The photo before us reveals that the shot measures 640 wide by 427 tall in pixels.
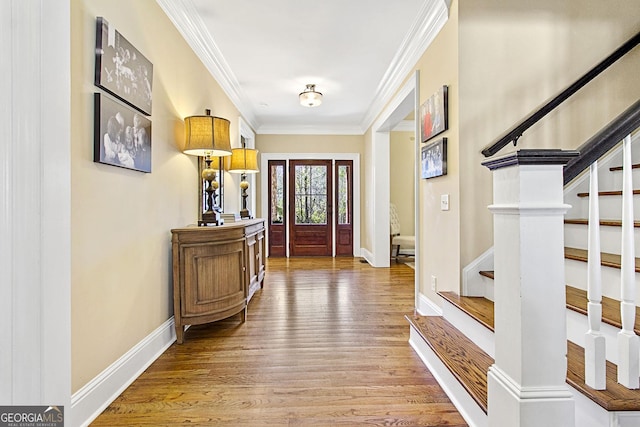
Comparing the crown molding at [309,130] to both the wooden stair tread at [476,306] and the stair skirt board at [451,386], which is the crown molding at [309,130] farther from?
the stair skirt board at [451,386]

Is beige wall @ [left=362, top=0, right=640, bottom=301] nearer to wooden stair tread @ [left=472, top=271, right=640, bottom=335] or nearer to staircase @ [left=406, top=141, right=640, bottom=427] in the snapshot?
wooden stair tread @ [left=472, top=271, right=640, bottom=335]

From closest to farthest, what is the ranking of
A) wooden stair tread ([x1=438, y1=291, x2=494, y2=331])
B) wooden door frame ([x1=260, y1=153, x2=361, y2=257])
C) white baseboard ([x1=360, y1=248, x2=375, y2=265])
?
wooden stair tread ([x1=438, y1=291, x2=494, y2=331]), white baseboard ([x1=360, y1=248, x2=375, y2=265]), wooden door frame ([x1=260, y1=153, x2=361, y2=257])

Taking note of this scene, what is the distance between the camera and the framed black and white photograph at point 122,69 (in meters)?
1.72

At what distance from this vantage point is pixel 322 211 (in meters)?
7.12

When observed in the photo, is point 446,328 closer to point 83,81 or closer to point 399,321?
point 399,321

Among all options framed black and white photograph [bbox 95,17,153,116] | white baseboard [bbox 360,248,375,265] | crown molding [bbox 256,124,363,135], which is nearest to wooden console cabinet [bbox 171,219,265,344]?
framed black and white photograph [bbox 95,17,153,116]

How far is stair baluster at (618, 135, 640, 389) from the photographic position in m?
1.08

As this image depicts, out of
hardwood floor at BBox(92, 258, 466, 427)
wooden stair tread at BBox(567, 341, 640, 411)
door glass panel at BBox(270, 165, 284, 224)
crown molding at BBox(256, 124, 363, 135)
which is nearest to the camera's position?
A: wooden stair tread at BBox(567, 341, 640, 411)

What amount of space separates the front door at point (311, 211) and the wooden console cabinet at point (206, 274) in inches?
162

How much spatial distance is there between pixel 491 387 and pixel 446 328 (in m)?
1.04

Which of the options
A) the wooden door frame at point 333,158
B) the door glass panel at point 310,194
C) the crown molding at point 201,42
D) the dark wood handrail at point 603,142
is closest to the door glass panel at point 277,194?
the wooden door frame at point 333,158

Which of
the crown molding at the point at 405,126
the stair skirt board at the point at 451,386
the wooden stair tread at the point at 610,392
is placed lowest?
the stair skirt board at the point at 451,386

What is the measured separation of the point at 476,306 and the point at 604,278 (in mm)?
689

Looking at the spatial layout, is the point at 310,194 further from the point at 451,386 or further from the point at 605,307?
the point at 605,307
